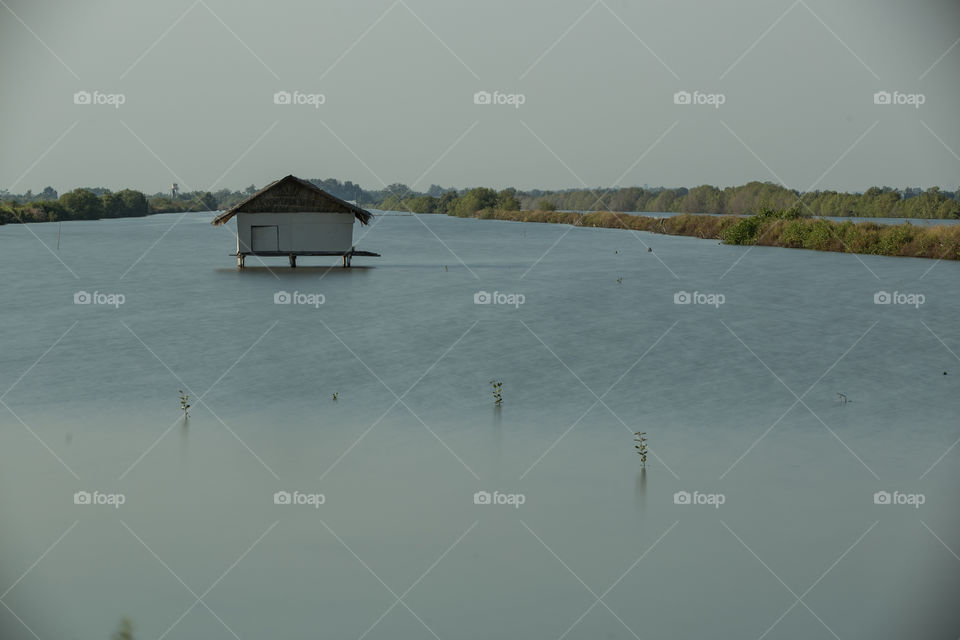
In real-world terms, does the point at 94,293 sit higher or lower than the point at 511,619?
higher

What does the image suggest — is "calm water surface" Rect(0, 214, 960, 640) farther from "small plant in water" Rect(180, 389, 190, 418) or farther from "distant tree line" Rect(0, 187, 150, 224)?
"distant tree line" Rect(0, 187, 150, 224)

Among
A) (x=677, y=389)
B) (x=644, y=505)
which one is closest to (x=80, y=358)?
(x=677, y=389)

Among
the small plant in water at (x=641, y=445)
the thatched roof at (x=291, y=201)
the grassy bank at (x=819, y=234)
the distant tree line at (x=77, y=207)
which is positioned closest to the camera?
the small plant in water at (x=641, y=445)

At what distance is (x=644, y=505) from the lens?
9.93 m

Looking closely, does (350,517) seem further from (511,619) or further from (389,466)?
(511,619)

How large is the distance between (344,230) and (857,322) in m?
20.5

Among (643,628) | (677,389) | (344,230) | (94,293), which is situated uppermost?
(344,230)

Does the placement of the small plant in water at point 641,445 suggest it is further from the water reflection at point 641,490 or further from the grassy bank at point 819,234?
the grassy bank at point 819,234

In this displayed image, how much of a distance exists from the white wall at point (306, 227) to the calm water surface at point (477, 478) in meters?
12.8

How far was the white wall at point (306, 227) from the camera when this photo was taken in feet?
124

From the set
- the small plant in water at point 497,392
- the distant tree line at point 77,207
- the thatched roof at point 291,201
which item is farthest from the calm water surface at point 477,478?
the distant tree line at point 77,207

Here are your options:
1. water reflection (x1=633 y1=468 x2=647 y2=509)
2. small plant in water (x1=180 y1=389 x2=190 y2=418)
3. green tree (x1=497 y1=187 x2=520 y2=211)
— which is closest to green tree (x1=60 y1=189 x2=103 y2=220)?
green tree (x1=497 y1=187 x2=520 y2=211)

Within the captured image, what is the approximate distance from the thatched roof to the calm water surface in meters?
11.6

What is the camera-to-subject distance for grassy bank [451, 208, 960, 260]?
48.6 metres
